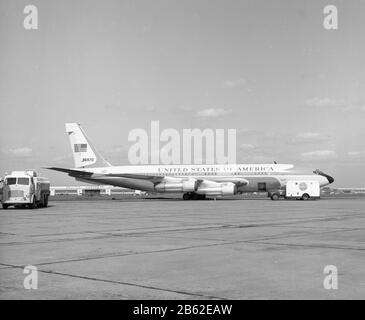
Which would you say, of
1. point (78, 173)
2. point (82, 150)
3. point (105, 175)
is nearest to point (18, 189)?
point (78, 173)

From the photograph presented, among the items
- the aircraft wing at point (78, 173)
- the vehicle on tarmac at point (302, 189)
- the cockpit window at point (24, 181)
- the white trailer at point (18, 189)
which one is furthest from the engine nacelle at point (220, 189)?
the cockpit window at point (24, 181)

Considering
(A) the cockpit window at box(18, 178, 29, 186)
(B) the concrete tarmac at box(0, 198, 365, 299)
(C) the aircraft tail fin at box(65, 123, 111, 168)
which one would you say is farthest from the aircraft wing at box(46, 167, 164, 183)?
(B) the concrete tarmac at box(0, 198, 365, 299)

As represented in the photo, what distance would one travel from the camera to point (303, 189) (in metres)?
53.4

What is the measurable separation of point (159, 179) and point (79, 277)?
48203mm

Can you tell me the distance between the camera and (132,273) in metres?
8.97

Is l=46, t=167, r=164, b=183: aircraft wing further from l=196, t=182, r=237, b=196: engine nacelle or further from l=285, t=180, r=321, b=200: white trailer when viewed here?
l=285, t=180, r=321, b=200: white trailer

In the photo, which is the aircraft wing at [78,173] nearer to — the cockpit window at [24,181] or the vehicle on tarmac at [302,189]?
the vehicle on tarmac at [302,189]

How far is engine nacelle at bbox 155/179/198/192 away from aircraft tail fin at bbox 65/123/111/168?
9.16 metres

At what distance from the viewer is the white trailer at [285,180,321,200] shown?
175 ft
